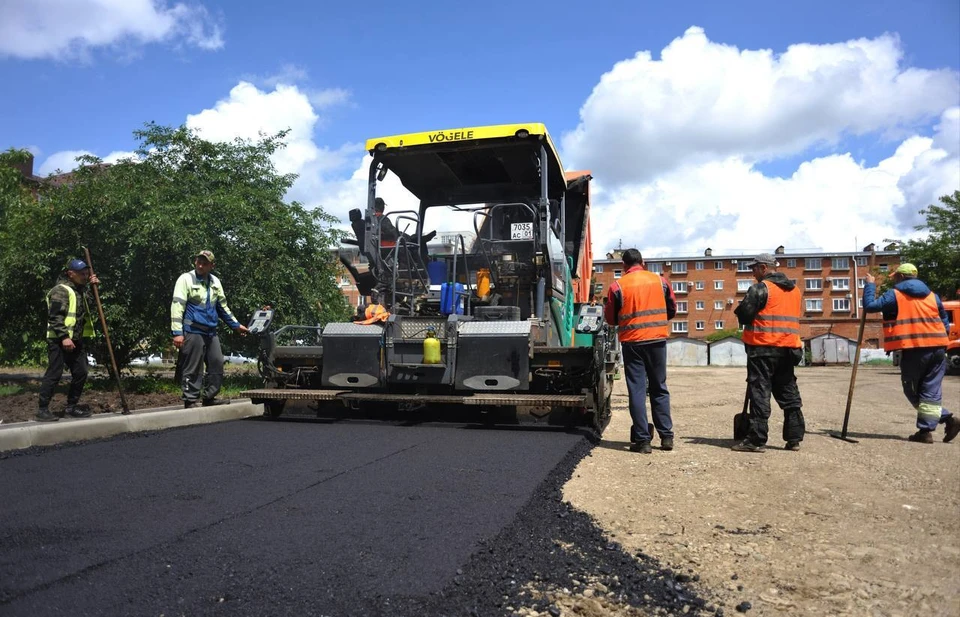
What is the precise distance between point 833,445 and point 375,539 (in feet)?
14.8

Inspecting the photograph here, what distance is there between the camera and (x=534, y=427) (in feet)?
19.7

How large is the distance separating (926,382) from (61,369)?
A: 7.48m

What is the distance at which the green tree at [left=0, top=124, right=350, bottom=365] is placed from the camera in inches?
390

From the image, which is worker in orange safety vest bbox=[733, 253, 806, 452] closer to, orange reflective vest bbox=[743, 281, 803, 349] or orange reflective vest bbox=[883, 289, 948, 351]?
orange reflective vest bbox=[743, 281, 803, 349]

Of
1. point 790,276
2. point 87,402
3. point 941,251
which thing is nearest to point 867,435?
point 87,402

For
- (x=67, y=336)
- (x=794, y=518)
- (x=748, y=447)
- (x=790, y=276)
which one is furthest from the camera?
(x=790, y=276)

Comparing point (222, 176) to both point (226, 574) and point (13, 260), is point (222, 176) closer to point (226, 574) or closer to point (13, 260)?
point (13, 260)

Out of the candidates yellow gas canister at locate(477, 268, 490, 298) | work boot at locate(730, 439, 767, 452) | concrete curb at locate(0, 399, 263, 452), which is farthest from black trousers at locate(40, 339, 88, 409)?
work boot at locate(730, 439, 767, 452)

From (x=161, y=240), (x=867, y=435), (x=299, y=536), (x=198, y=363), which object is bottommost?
(x=867, y=435)

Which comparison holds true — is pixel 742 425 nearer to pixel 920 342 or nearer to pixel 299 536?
pixel 920 342

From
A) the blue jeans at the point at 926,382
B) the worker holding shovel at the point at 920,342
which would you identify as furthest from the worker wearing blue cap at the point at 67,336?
the blue jeans at the point at 926,382

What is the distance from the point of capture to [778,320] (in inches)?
220

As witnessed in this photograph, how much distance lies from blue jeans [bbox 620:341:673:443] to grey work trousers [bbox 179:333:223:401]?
387 centimetres

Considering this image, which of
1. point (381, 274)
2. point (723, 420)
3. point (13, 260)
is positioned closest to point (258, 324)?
point (381, 274)
